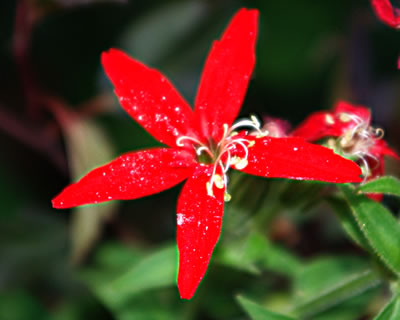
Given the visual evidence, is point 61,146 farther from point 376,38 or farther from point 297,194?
point 376,38

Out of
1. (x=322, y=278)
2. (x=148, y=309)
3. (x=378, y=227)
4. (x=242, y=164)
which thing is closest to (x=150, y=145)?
(x=148, y=309)

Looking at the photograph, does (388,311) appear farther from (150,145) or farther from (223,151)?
(150,145)

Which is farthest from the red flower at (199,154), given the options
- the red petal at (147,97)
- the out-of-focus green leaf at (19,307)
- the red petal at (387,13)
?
the out-of-focus green leaf at (19,307)

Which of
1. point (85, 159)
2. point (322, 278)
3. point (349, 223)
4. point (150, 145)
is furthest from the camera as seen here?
point (150, 145)

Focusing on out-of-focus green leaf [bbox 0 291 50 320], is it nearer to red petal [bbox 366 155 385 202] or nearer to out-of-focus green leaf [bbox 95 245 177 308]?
out-of-focus green leaf [bbox 95 245 177 308]

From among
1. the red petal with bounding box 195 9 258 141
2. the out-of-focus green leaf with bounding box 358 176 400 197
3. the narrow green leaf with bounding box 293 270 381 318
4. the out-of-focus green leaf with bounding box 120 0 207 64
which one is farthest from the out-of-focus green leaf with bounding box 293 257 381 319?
the out-of-focus green leaf with bounding box 120 0 207 64

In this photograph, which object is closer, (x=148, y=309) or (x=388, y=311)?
(x=388, y=311)

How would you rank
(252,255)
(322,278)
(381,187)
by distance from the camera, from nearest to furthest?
(381,187)
(252,255)
(322,278)
